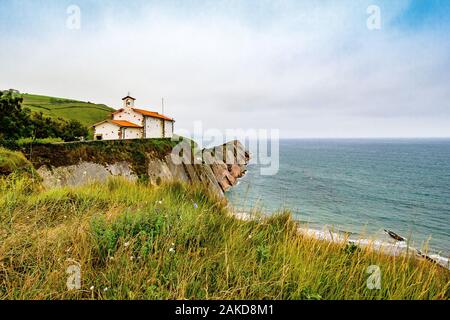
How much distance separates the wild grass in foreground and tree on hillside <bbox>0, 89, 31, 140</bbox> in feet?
45.5

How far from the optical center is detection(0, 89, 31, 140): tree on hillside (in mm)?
13070

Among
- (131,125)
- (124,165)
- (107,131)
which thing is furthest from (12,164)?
(131,125)

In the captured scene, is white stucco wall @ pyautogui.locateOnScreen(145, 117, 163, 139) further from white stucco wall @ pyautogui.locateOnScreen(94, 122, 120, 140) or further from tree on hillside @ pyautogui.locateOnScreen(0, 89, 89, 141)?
tree on hillside @ pyautogui.locateOnScreen(0, 89, 89, 141)

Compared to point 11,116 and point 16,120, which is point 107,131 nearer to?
point 16,120

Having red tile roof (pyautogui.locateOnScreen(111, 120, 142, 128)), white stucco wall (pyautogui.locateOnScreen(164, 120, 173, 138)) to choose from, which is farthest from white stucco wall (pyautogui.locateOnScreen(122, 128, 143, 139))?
white stucco wall (pyautogui.locateOnScreen(164, 120, 173, 138))

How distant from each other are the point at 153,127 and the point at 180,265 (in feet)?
115

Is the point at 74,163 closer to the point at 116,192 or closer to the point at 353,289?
the point at 116,192

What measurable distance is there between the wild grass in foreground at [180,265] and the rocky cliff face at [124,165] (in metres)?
3.25

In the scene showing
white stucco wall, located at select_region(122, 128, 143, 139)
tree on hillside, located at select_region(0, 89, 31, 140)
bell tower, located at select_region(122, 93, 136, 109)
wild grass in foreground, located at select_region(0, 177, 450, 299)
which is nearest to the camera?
wild grass in foreground, located at select_region(0, 177, 450, 299)

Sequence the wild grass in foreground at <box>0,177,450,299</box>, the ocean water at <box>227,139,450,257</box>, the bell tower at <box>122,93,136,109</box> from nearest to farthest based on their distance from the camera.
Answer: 1. the wild grass in foreground at <box>0,177,450,299</box>
2. the ocean water at <box>227,139,450,257</box>
3. the bell tower at <box>122,93,136,109</box>

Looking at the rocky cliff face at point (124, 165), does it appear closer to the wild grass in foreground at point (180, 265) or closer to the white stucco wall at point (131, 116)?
the wild grass in foreground at point (180, 265)
